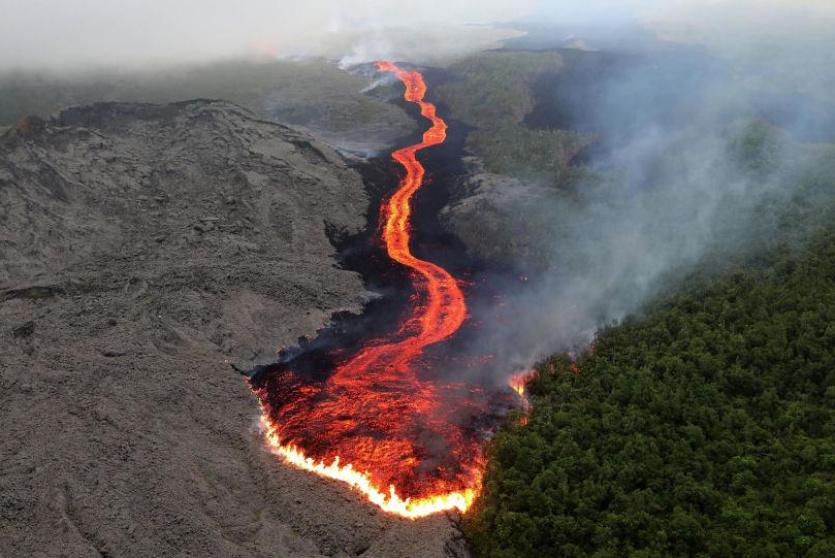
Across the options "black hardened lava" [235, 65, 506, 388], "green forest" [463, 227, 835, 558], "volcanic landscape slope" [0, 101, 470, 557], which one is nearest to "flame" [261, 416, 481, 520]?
"volcanic landscape slope" [0, 101, 470, 557]

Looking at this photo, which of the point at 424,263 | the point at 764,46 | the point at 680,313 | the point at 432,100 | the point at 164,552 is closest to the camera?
the point at 164,552

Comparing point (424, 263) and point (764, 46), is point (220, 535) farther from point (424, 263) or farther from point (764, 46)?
point (764, 46)

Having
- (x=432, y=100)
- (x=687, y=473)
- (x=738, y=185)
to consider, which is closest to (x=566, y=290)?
(x=738, y=185)

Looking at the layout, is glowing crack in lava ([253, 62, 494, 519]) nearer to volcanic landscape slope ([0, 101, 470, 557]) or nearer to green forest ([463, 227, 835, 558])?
volcanic landscape slope ([0, 101, 470, 557])

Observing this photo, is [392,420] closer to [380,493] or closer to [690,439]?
[380,493]

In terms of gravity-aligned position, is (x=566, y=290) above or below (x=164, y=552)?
below

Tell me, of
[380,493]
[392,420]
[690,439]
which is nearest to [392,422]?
[392,420]

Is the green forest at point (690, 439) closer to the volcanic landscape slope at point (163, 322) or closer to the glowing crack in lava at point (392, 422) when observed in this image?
the glowing crack in lava at point (392, 422)
